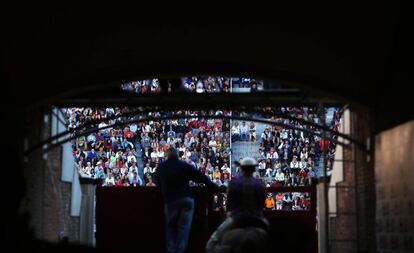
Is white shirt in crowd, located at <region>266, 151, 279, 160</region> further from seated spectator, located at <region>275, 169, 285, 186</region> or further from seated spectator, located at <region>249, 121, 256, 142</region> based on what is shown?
seated spectator, located at <region>249, 121, 256, 142</region>

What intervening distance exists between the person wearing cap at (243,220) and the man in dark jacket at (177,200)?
5.84ft

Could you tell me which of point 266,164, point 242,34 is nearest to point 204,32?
point 242,34

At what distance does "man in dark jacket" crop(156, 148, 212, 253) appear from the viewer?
14.1m

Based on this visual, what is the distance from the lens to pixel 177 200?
46.5 ft

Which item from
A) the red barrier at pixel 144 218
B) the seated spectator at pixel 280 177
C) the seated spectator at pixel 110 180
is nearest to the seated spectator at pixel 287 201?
the seated spectator at pixel 280 177

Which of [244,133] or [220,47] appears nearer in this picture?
[220,47]

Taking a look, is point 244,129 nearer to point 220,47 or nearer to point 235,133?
point 235,133

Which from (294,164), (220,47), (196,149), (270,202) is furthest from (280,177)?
(220,47)

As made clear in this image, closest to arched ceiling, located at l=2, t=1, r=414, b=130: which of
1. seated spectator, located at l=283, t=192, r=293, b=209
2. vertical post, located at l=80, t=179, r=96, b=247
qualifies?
vertical post, located at l=80, t=179, r=96, b=247

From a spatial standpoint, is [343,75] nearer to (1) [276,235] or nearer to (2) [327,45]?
(2) [327,45]

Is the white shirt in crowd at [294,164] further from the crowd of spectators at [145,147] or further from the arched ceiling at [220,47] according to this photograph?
the arched ceiling at [220,47]

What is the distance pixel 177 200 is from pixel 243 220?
267cm

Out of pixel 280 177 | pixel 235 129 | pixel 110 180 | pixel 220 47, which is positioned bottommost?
pixel 110 180

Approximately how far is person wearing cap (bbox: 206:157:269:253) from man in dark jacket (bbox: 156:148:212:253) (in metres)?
1.78
